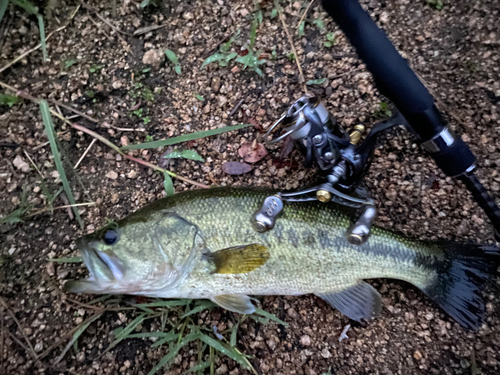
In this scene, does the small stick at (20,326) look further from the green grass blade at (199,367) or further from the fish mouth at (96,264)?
the green grass blade at (199,367)

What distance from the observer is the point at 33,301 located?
2418 millimetres

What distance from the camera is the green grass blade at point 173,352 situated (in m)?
2.24

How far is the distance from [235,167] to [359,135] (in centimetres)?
91

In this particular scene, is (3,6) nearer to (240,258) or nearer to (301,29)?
(301,29)

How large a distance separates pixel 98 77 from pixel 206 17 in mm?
986

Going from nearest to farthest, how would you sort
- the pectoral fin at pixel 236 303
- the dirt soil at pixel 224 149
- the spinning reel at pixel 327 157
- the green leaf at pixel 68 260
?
the spinning reel at pixel 327 157, the pectoral fin at pixel 236 303, the dirt soil at pixel 224 149, the green leaf at pixel 68 260

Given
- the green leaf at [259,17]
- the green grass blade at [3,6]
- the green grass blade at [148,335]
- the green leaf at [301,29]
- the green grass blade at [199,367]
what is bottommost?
the green grass blade at [199,367]

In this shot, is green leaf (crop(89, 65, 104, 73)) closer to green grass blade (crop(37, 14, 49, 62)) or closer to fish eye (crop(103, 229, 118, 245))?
green grass blade (crop(37, 14, 49, 62))

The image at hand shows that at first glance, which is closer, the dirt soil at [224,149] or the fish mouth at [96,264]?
the fish mouth at [96,264]

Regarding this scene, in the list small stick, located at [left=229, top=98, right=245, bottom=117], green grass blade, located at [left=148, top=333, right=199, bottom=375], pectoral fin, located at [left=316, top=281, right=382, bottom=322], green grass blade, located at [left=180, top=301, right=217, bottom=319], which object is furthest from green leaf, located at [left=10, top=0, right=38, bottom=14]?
pectoral fin, located at [left=316, top=281, right=382, bottom=322]

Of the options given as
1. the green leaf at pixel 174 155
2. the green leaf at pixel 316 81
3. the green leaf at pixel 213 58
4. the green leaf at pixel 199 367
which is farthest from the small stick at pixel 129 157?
the green leaf at pixel 199 367

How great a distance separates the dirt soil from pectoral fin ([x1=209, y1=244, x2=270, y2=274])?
468 mm

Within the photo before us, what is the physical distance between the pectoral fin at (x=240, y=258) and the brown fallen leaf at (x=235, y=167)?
0.66 metres

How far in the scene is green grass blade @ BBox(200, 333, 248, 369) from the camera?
225 centimetres
